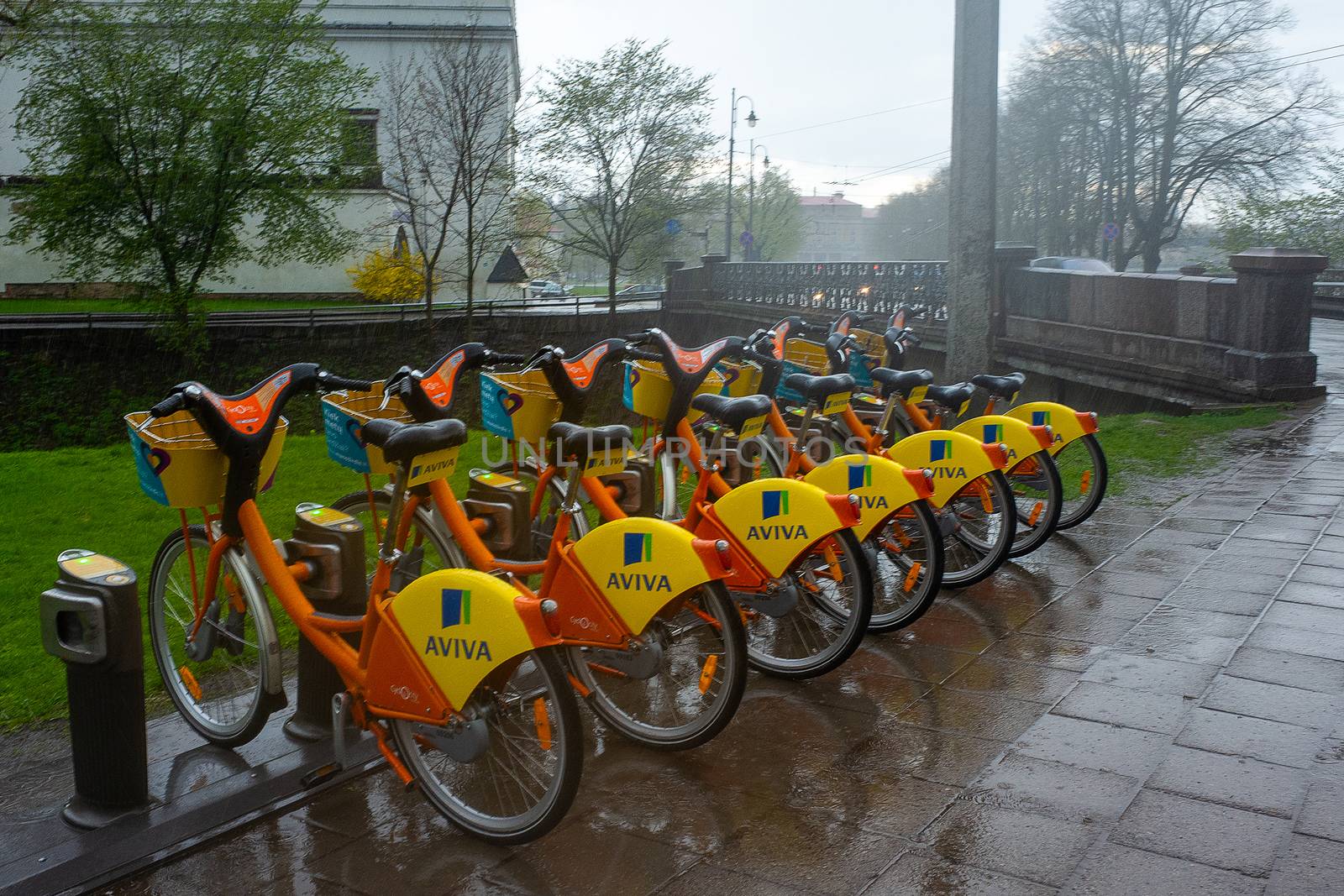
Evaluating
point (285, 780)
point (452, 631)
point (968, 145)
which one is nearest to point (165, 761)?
point (285, 780)

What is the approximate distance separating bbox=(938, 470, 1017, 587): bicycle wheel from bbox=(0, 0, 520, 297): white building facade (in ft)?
92.1

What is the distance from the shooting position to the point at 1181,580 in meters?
5.61

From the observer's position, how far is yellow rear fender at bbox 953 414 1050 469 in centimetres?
575

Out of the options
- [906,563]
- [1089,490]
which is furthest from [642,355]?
[1089,490]

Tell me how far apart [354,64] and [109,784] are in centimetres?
3395

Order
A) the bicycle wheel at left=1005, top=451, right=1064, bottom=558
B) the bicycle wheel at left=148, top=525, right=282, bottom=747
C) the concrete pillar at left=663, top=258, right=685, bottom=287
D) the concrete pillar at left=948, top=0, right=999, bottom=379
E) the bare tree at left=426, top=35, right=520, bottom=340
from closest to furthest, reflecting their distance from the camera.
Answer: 1. the bicycle wheel at left=148, top=525, right=282, bottom=747
2. the bicycle wheel at left=1005, top=451, right=1064, bottom=558
3. the concrete pillar at left=948, top=0, right=999, bottom=379
4. the bare tree at left=426, top=35, right=520, bottom=340
5. the concrete pillar at left=663, top=258, right=685, bottom=287

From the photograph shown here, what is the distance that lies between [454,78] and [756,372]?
22.7 metres

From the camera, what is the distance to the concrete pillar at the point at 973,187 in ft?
31.6

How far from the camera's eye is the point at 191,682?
4.14 m

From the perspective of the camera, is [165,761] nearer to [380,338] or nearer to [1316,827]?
[1316,827]

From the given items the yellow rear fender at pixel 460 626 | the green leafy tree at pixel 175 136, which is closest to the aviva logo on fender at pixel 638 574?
the yellow rear fender at pixel 460 626

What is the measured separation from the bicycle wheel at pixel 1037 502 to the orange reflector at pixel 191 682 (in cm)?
376

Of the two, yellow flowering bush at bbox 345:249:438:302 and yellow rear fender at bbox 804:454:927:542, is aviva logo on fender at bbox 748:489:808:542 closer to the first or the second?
yellow rear fender at bbox 804:454:927:542

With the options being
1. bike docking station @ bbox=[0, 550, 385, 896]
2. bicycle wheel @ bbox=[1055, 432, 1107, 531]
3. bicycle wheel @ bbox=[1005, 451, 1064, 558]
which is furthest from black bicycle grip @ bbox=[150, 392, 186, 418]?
bicycle wheel @ bbox=[1055, 432, 1107, 531]
